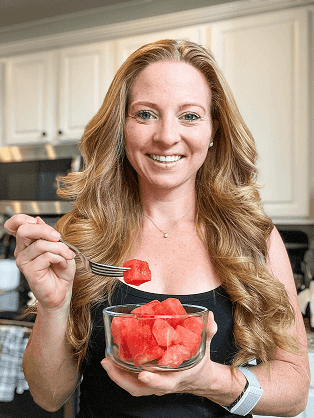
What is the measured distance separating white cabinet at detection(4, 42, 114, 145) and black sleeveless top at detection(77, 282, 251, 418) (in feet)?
7.57

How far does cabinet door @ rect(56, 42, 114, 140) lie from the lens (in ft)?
10.4

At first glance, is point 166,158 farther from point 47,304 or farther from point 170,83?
point 47,304

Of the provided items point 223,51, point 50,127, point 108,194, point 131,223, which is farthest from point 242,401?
point 50,127

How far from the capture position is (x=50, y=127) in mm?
3354

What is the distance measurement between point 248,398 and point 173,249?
0.45 meters

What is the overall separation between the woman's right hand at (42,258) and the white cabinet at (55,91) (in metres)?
2.38

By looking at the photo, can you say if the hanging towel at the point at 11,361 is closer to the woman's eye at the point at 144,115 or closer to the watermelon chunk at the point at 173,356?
the woman's eye at the point at 144,115

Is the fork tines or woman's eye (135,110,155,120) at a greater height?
woman's eye (135,110,155,120)

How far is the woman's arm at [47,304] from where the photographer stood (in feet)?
2.94

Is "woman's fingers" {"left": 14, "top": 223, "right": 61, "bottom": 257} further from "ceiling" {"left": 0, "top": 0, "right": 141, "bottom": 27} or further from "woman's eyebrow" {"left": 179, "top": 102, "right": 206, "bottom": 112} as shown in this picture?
"ceiling" {"left": 0, "top": 0, "right": 141, "bottom": 27}

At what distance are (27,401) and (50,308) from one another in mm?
→ 1543

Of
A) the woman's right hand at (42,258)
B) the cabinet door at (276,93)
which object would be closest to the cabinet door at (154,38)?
the cabinet door at (276,93)

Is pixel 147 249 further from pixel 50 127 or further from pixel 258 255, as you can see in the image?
pixel 50 127

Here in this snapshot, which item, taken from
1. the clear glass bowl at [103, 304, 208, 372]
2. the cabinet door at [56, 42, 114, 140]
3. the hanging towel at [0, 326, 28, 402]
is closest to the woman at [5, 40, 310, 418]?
the clear glass bowl at [103, 304, 208, 372]
